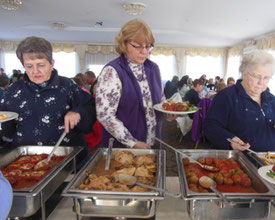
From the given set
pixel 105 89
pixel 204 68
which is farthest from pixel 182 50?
pixel 105 89

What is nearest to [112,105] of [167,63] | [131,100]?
[131,100]

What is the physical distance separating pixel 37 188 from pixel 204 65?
33.6 feet

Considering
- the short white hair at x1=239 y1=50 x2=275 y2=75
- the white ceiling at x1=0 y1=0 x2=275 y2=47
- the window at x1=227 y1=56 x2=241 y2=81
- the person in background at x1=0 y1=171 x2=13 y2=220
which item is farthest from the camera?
the window at x1=227 y1=56 x2=241 y2=81

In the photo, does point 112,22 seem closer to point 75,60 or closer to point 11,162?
point 75,60

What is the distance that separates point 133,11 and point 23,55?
13.5 feet

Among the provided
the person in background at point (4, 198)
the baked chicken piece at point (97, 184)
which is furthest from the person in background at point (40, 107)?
the person in background at point (4, 198)

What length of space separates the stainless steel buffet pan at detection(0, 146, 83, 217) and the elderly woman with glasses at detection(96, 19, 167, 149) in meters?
0.23

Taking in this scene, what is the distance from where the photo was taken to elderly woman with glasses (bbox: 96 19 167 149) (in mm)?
1080

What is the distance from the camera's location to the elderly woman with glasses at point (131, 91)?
3.54 feet

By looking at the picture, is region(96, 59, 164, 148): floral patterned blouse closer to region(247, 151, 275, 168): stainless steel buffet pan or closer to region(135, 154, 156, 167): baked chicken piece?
region(135, 154, 156, 167): baked chicken piece

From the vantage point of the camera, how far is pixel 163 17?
562 cm

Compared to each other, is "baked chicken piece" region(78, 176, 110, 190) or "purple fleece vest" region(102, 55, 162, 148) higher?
"purple fleece vest" region(102, 55, 162, 148)

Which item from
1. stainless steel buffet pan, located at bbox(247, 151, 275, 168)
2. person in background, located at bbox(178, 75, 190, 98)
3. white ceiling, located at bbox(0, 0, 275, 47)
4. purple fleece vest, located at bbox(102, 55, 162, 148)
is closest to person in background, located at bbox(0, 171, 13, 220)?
purple fleece vest, located at bbox(102, 55, 162, 148)

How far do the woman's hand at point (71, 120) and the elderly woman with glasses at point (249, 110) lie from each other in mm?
715
